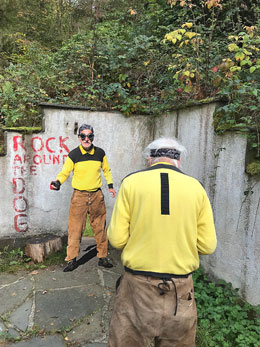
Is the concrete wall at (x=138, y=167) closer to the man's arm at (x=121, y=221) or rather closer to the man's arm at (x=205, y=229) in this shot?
the man's arm at (x=205, y=229)

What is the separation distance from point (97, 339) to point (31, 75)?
5340 millimetres

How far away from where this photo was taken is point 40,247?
4.69 meters

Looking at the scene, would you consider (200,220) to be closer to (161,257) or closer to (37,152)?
(161,257)

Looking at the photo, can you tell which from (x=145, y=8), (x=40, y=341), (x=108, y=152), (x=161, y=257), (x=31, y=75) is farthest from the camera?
(x=145, y=8)

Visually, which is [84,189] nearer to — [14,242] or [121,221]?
[14,242]

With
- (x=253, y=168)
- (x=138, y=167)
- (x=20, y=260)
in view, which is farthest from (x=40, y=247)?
(x=253, y=168)

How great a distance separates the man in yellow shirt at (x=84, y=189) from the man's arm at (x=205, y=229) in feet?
8.68

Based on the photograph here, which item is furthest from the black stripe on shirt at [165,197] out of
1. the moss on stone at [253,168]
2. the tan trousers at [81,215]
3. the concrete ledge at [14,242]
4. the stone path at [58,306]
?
the concrete ledge at [14,242]

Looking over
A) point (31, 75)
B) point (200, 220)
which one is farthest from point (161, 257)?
point (31, 75)

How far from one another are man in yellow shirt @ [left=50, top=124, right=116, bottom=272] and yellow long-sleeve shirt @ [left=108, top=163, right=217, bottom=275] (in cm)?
242

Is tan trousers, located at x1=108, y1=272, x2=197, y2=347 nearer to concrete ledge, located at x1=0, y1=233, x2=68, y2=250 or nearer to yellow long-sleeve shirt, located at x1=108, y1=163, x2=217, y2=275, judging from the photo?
yellow long-sleeve shirt, located at x1=108, y1=163, x2=217, y2=275

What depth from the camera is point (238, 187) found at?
3221mm

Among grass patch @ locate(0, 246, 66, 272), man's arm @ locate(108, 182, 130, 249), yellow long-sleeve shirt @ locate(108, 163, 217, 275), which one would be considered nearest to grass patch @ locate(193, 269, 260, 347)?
yellow long-sleeve shirt @ locate(108, 163, 217, 275)

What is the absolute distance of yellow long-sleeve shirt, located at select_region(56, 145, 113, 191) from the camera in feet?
14.1
